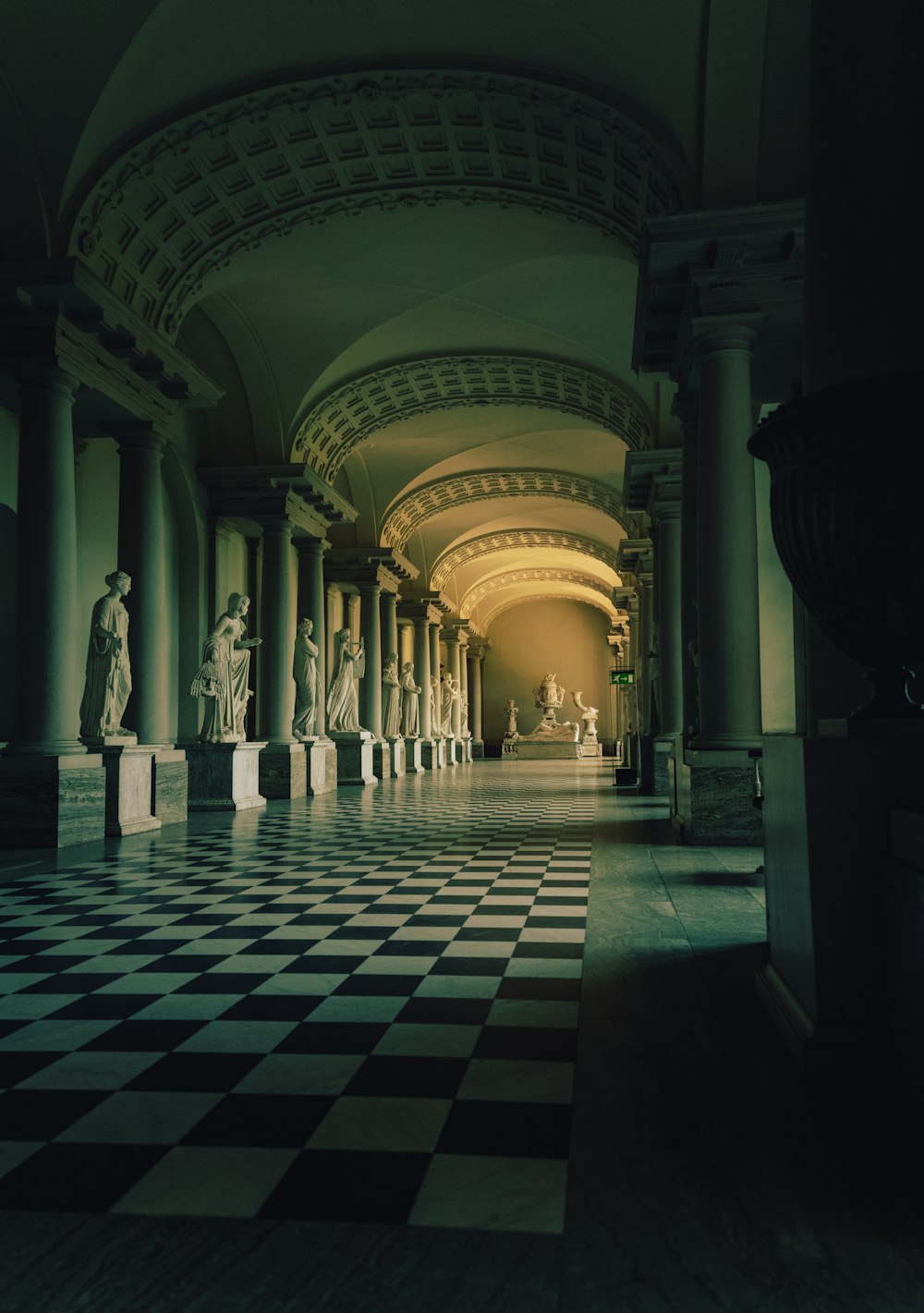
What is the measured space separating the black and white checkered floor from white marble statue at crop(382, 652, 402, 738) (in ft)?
62.9

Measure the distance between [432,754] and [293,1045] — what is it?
29004 millimetres

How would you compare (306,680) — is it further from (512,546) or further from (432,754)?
(512,546)

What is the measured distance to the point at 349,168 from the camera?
11.9 meters

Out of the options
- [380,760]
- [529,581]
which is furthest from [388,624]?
[529,581]

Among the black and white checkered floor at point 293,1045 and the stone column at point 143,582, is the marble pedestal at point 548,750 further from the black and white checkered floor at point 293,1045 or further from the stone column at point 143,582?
the black and white checkered floor at point 293,1045

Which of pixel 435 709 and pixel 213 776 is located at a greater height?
pixel 435 709

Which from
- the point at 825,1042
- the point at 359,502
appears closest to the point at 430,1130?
the point at 825,1042

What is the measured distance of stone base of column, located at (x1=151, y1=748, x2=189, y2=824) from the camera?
11586 millimetres

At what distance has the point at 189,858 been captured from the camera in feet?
28.4

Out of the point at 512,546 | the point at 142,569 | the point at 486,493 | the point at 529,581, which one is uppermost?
the point at 529,581

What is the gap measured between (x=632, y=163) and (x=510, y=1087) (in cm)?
1016

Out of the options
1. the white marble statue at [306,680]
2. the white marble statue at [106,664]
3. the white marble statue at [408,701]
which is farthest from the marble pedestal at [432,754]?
the white marble statue at [106,664]

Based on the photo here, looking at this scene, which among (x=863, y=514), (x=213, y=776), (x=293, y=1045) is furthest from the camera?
(x=213, y=776)

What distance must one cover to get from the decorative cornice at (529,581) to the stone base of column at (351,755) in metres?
21.6
